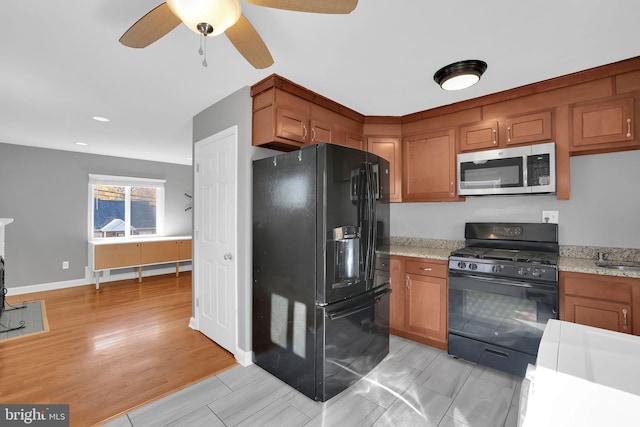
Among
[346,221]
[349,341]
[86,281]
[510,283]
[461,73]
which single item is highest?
[461,73]

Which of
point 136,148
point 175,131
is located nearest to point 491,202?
point 175,131

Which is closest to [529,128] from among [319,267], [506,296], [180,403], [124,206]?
[506,296]

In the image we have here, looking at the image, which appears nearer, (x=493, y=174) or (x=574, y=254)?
(x=574, y=254)

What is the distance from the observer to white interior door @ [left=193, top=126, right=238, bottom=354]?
2578 millimetres

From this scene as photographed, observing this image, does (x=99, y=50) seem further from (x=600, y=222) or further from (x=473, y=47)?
(x=600, y=222)

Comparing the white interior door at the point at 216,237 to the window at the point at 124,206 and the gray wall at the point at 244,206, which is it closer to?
the gray wall at the point at 244,206

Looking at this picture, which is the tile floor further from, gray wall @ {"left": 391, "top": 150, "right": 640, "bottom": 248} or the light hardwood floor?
gray wall @ {"left": 391, "top": 150, "right": 640, "bottom": 248}

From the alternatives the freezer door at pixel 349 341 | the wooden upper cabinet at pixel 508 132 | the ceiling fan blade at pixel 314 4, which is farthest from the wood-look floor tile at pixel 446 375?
the ceiling fan blade at pixel 314 4

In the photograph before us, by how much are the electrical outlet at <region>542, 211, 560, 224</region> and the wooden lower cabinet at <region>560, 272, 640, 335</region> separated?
2.23 ft

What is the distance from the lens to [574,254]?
7.97 feet

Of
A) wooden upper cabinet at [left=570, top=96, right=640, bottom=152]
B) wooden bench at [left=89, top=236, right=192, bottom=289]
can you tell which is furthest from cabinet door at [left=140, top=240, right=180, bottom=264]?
wooden upper cabinet at [left=570, top=96, right=640, bottom=152]

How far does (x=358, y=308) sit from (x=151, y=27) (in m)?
2.05

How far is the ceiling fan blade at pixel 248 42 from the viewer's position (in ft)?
4.24

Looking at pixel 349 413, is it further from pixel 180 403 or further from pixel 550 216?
pixel 550 216
